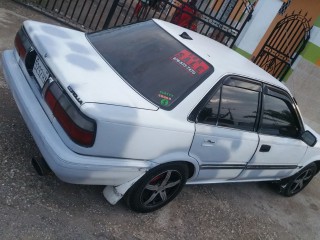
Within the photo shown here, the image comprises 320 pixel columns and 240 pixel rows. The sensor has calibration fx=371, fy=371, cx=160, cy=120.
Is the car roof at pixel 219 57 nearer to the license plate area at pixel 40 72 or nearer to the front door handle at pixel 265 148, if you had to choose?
the front door handle at pixel 265 148

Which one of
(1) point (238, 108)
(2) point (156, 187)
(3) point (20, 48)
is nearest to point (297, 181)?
(1) point (238, 108)

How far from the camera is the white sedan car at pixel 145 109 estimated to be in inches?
112

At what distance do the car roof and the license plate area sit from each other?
1.37 m

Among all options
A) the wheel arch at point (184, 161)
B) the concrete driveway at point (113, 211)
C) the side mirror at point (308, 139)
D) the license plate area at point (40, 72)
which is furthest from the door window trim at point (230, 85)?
the license plate area at point (40, 72)

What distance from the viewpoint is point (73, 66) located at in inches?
124

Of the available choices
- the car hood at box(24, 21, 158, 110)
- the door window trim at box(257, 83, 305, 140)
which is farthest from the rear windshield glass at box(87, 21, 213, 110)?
the door window trim at box(257, 83, 305, 140)

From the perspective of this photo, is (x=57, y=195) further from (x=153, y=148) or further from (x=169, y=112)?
(x=169, y=112)

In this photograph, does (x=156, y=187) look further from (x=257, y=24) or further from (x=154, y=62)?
(x=257, y=24)

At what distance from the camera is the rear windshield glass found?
3264mm

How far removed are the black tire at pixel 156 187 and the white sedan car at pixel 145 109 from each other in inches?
0.5

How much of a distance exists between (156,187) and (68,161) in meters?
1.02

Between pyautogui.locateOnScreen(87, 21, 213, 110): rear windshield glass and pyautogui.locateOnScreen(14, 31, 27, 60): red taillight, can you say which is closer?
pyautogui.locateOnScreen(87, 21, 213, 110): rear windshield glass

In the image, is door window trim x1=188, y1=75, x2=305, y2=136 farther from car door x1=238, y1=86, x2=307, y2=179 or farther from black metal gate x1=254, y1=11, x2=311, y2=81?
black metal gate x1=254, y1=11, x2=311, y2=81

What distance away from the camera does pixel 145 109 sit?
119 inches
